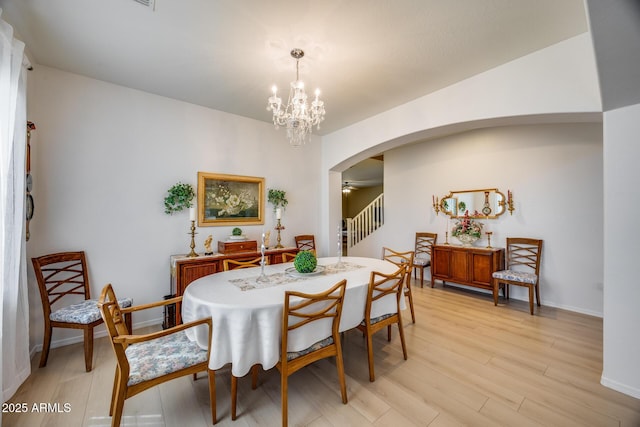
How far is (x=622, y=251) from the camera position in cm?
196

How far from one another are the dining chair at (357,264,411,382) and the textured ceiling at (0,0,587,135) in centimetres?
201

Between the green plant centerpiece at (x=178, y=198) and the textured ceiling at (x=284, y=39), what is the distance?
1.20m

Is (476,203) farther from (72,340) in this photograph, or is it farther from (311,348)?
(72,340)

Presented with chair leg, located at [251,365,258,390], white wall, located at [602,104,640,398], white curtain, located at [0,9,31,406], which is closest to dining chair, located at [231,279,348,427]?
chair leg, located at [251,365,258,390]

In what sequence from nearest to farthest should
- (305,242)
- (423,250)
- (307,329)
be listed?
1. (307,329)
2. (305,242)
3. (423,250)

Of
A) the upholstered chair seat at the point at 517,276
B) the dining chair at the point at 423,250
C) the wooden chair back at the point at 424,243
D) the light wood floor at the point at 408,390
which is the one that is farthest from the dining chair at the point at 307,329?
the wooden chair back at the point at 424,243

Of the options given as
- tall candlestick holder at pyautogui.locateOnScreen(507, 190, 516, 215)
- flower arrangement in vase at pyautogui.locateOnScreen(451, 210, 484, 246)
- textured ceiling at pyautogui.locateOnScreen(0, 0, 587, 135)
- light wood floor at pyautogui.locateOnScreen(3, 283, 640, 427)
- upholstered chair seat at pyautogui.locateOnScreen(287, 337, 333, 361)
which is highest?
textured ceiling at pyautogui.locateOnScreen(0, 0, 587, 135)

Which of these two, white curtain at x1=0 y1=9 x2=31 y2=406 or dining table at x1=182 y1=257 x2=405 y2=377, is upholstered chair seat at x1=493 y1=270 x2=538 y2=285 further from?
white curtain at x1=0 y1=9 x2=31 y2=406

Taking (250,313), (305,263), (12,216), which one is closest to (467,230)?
(305,263)

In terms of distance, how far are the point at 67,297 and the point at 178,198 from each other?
1508 mm

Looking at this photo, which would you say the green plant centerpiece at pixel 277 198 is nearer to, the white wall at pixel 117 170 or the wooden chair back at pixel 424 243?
the white wall at pixel 117 170

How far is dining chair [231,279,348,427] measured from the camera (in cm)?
160

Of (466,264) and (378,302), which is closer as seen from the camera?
(378,302)

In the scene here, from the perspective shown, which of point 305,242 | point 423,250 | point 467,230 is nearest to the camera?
point 467,230
